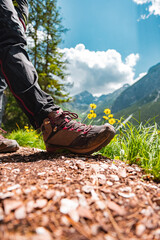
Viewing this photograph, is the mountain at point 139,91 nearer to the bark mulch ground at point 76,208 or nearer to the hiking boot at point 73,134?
the hiking boot at point 73,134

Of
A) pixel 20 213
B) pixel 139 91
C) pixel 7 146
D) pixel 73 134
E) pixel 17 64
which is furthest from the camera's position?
pixel 139 91

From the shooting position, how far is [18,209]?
2.02 ft

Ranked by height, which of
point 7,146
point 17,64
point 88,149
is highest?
point 17,64

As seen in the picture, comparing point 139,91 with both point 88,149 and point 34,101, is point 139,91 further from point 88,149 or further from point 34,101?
point 34,101

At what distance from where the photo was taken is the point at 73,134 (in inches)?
61.2

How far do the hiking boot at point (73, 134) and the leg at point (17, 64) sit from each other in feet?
0.49

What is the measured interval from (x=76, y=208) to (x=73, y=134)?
933 mm

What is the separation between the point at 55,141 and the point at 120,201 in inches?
39.2

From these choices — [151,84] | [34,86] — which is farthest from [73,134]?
[151,84]

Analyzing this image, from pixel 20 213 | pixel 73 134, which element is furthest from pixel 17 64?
pixel 20 213

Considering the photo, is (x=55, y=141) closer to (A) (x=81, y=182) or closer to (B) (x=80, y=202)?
(A) (x=81, y=182)

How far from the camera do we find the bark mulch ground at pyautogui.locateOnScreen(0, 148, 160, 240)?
0.53m

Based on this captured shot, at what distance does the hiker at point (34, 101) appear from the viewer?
146 centimetres

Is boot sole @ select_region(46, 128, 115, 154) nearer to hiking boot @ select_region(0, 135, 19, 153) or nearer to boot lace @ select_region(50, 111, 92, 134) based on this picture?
boot lace @ select_region(50, 111, 92, 134)
